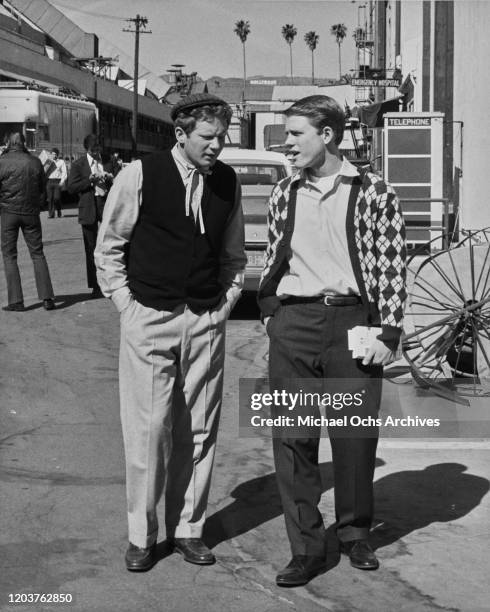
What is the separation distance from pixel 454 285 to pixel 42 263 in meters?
5.47

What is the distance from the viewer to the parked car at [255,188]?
12148 millimetres

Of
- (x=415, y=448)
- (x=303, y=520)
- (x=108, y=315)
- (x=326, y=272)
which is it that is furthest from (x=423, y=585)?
(x=108, y=315)

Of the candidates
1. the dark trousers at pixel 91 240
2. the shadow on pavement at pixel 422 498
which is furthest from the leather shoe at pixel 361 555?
the dark trousers at pixel 91 240

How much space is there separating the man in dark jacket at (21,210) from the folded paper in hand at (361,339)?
Answer: 835 centimetres

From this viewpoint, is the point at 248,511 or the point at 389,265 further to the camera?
the point at 248,511

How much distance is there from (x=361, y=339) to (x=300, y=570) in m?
0.94

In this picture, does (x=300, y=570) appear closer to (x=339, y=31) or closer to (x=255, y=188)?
(x=255, y=188)

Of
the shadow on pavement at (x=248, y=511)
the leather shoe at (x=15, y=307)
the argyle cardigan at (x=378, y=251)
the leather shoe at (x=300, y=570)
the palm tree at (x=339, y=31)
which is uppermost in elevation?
the palm tree at (x=339, y=31)

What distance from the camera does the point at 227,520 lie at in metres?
5.50

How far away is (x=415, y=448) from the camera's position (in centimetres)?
679

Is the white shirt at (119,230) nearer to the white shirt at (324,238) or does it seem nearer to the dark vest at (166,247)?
the dark vest at (166,247)

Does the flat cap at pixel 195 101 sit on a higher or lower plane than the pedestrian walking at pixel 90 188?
higher

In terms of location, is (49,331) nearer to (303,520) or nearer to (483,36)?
(303,520)

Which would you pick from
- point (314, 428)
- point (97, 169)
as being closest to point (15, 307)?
point (97, 169)
